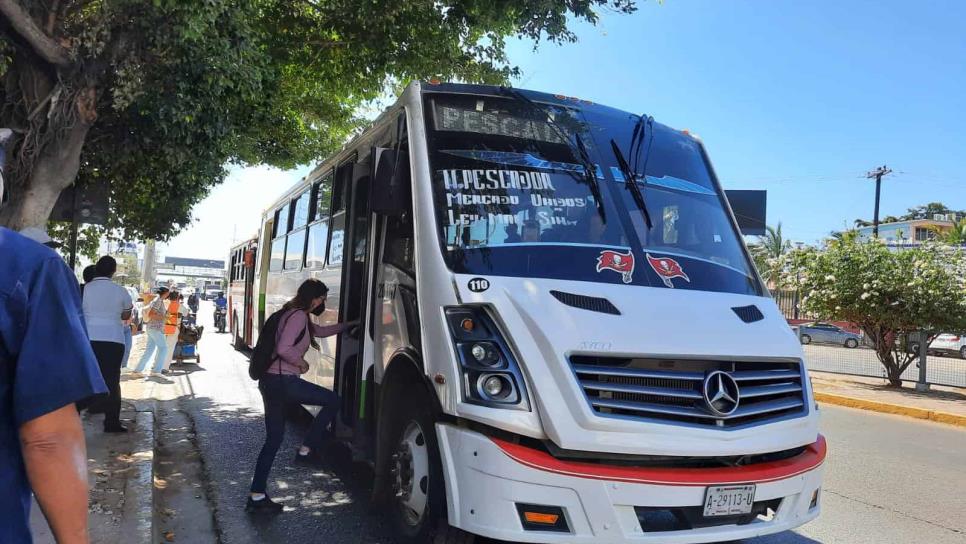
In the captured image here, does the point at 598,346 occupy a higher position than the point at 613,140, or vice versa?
the point at 613,140

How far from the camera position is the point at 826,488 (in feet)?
20.3

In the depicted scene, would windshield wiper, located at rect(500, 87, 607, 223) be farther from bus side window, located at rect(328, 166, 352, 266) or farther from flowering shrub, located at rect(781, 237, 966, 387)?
flowering shrub, located at rect(781, 237, 966, 387)

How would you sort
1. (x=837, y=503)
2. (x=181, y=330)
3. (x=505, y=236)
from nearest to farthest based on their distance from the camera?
(x=505, y=236) → (x=837, y=503) → (x=181, y=330)

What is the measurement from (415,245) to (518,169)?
790 mm

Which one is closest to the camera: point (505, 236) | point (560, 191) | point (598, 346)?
point (598, 346)

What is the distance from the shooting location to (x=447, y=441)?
11.4 ft

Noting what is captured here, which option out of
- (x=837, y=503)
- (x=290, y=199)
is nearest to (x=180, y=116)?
(x=290, y=199)

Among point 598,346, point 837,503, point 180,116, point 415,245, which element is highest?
point 180,116

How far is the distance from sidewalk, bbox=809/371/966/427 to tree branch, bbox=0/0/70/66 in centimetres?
1272

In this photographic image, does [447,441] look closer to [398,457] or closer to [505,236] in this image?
[398,457]

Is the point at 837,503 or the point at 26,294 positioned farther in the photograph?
the point at 837,503

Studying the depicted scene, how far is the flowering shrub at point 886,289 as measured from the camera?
13719mm

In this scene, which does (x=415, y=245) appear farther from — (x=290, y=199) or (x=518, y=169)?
(x=290, y=199)

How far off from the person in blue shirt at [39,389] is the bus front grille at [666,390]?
2228 millimetres
